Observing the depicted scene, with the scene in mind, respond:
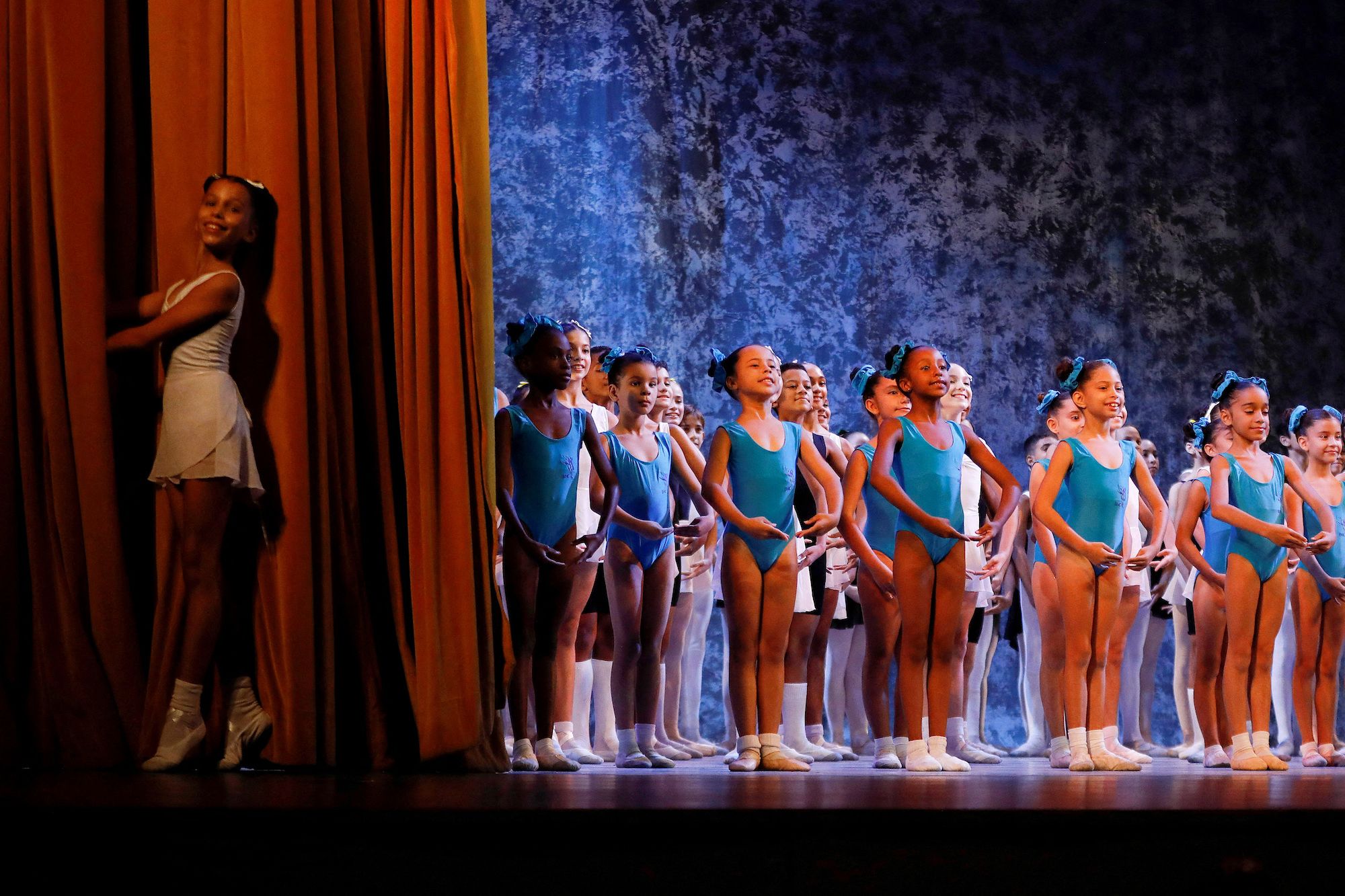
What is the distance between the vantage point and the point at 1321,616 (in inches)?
228

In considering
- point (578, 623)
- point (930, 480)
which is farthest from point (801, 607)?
point (930, 480)

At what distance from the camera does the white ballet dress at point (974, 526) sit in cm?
584

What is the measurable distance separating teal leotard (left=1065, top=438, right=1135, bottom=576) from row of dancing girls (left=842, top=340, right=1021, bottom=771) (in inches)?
10.5

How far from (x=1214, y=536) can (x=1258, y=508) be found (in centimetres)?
23

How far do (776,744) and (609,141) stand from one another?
4770mm

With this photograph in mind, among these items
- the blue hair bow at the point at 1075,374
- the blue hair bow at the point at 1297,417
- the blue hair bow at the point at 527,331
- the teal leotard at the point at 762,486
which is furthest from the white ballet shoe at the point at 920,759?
the blue hair bow at the point at 1297,417

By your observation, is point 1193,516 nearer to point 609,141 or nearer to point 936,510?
point 936,510

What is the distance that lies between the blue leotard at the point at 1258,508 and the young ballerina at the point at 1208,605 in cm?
8

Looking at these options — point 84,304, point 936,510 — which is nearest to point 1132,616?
point 936,510

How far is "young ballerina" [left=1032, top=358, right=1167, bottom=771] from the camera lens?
474 centimetres

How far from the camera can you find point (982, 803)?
2352 mm

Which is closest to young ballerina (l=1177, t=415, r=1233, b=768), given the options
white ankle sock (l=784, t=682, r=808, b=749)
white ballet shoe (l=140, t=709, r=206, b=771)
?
white ankle sock (l=784, t=682, r=808, b=749)

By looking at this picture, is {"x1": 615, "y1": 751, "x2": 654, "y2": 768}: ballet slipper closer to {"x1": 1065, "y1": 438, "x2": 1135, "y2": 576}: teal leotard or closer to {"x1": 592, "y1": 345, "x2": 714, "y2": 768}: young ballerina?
{"x1": 592, "y1": 345, "x2": 714, "y2": 768}: young ballerina

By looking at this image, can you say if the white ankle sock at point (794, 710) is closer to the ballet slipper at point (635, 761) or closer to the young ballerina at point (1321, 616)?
the ballet slipper at point (635, 761)
